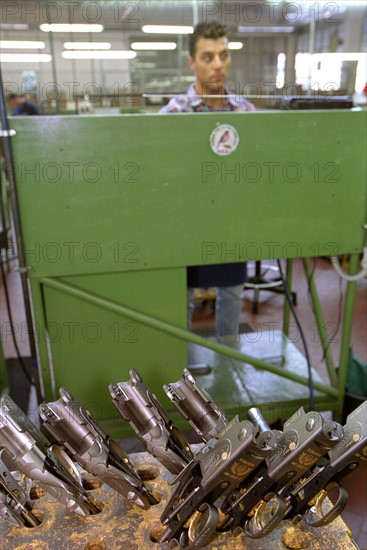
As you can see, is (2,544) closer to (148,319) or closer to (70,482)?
(70,482)

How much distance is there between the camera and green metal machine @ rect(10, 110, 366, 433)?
148cm

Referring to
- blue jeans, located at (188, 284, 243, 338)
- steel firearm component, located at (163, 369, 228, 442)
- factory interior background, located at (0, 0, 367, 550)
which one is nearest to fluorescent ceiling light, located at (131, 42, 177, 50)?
factory interior background, located at (0, 0, 367, 550)

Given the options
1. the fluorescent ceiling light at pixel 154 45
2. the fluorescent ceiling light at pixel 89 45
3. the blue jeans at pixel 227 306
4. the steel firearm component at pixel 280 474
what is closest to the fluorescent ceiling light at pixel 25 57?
the fluorescent ceiling light at pixel 89 45

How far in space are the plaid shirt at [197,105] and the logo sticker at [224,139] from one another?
44 centimetres

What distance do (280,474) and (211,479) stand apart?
0.50 feet

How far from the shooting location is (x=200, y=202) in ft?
5.22

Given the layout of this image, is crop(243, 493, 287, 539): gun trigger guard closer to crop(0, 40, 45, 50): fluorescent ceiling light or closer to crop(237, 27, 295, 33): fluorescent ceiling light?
crop(0, 40, 45, 50): fluorescent ceiling light

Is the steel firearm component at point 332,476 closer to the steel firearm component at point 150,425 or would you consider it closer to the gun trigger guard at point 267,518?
the gun trigger guard at point 267,518

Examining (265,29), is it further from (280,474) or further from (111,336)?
(280,474)

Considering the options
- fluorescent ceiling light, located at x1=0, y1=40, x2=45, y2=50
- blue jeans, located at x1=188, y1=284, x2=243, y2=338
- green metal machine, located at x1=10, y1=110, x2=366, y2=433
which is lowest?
blue jeans, located at x1=188, y1=284, x2=243, y2=338

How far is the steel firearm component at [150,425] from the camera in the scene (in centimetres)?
111

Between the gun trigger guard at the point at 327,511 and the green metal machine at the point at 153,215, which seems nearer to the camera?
the gun trigger guard at the point at 327,511

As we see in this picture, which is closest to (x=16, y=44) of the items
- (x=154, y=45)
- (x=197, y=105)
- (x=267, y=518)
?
(x=154, y=45)

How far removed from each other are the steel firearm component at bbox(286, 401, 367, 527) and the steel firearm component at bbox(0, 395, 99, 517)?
1.56ft
